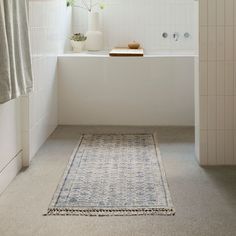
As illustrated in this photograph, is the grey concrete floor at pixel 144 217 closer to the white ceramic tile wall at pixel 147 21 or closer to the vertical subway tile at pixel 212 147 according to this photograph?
the vertical subway tile at pixel 212 147

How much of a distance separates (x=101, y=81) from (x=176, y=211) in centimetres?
235

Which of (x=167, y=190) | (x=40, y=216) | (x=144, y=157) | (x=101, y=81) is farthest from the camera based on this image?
(x=101, y=81)

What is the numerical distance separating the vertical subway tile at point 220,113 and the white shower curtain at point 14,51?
1230 millimetres

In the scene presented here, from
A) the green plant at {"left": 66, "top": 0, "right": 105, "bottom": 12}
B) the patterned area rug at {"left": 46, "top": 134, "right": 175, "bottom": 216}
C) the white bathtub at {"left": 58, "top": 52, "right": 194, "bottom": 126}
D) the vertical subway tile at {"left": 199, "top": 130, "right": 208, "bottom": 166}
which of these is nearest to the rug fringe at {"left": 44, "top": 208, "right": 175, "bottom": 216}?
the patterned area rug at {"left": 46, "top": 134, "right": 175, "bottom": 216}

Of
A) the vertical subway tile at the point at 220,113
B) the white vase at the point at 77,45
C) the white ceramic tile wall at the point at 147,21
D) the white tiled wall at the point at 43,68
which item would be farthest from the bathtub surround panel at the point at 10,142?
the white ceramic tile wall at the point at 147,21

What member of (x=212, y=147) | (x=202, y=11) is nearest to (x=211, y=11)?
(x=202, y=11)

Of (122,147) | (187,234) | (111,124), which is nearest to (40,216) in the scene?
(187,234)

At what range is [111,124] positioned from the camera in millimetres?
4566

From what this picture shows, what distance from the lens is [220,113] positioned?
315 cm

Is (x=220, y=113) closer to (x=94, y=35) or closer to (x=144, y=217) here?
(x=144, y=217)

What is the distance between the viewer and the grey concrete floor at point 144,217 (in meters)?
2.13

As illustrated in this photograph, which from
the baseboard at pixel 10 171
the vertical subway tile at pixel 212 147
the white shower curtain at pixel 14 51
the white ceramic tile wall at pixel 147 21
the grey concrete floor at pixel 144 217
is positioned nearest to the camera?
the grey concrete floor at pixel 144 217

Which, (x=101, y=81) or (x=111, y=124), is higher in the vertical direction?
(x=101, y=81)

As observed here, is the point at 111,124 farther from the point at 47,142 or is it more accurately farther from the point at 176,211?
the point at 176,211
